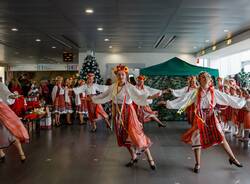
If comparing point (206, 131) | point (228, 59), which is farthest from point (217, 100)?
point (228, 59)

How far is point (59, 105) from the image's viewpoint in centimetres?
995

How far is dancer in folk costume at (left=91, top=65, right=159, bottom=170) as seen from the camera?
4.68 m

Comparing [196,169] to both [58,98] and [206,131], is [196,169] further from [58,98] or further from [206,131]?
[58,98]

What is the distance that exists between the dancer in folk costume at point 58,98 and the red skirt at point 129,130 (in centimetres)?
533

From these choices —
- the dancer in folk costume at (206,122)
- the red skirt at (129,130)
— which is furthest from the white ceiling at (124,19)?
the red skirt at (129,130)

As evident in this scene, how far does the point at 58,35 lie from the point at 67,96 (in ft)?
7.35

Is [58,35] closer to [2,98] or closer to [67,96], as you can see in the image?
[67,96]

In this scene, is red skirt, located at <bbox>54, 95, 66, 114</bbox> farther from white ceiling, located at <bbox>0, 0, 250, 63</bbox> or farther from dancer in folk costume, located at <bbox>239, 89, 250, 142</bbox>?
dancer in folk costume, located at <bbox>239, 89, 250, 142</bbox>

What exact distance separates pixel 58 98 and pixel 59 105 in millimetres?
226

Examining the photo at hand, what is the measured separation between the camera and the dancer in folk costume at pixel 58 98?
982 centimetres

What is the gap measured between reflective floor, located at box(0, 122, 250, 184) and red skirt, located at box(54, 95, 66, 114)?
264 cm

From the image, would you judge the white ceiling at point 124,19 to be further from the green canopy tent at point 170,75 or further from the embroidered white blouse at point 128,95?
the embroidered white blouse at point 128,95

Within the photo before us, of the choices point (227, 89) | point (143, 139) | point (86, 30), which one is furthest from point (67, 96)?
point (143, 139)

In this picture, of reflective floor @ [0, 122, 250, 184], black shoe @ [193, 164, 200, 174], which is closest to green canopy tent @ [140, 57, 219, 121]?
reflective floor @ [0, 122, 250, 184]
